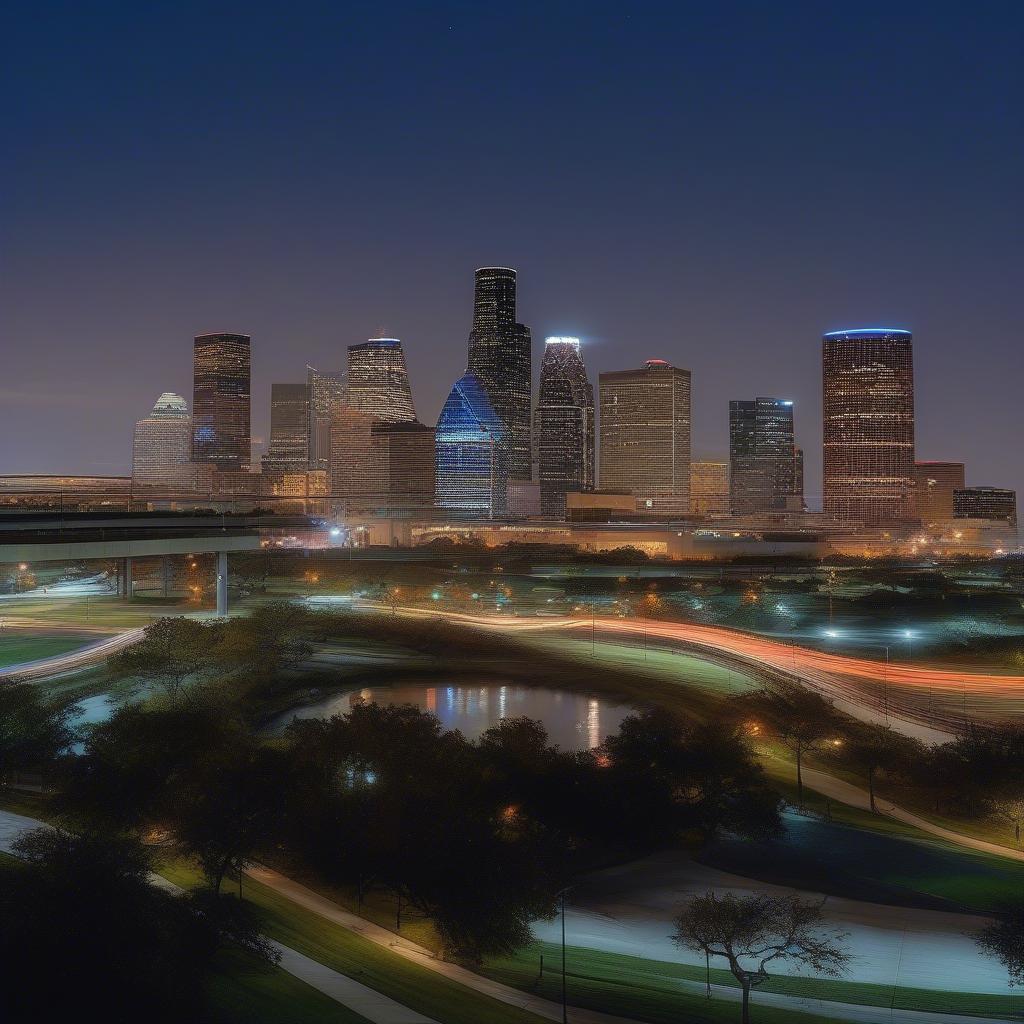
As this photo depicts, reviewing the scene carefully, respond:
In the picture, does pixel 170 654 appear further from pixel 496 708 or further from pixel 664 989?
pixel 664 989

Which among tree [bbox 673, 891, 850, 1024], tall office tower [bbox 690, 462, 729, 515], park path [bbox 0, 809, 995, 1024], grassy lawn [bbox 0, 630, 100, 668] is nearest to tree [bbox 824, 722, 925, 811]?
tree [bbox 673, 891, 850, 1024]

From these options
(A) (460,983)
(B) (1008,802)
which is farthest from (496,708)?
(A) (460,983)

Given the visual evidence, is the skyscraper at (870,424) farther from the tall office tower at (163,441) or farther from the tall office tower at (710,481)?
the tall office tower at (163,441)

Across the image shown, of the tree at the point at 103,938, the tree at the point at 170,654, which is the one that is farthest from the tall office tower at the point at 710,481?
→ the tree at the point at 103,938

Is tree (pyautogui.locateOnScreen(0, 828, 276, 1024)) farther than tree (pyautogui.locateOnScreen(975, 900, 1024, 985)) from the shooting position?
No

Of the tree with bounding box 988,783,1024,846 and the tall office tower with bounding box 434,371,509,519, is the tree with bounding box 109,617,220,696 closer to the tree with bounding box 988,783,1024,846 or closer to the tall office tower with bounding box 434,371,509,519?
the tree with bounding box 988,783,1024,846
